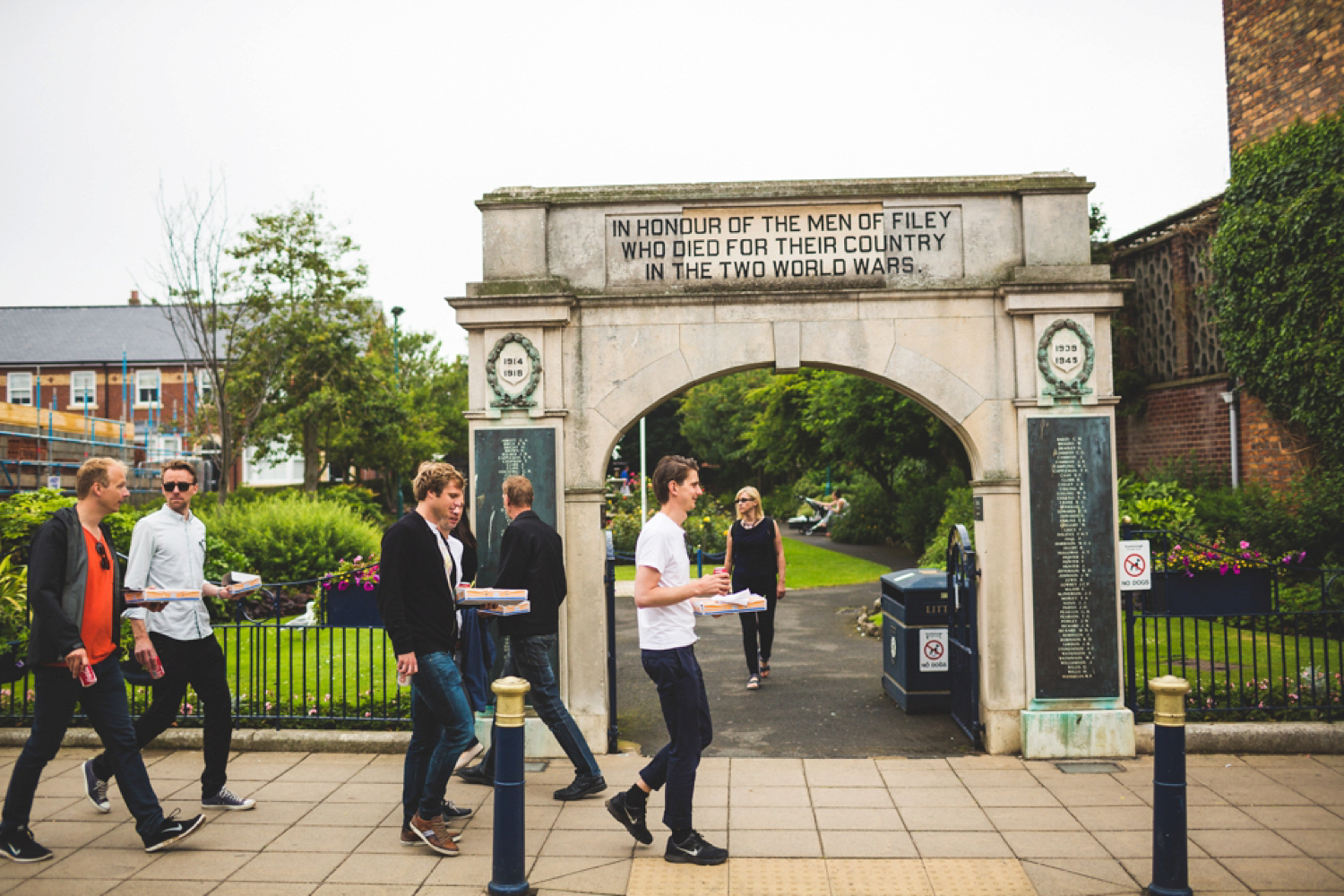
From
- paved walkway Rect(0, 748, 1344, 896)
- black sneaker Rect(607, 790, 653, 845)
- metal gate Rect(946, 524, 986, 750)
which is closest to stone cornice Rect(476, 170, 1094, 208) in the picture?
metal gate Rect(946, 524, 986, 750)

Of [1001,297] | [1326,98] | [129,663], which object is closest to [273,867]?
[129,663]

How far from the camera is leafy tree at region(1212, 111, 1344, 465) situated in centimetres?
1219

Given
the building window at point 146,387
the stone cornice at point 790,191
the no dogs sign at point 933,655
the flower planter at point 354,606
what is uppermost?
the building window at point 146,387

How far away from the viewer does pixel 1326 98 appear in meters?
12.6

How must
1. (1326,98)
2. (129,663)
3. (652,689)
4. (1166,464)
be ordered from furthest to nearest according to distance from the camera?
(1166,464)
(1326,98)
(652,689)
(129,663)

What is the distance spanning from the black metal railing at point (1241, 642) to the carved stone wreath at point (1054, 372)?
126 centimetres

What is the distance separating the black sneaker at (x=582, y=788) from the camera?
5676mm

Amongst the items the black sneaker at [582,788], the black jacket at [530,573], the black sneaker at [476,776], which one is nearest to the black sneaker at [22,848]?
the black sneaker at [476,776]

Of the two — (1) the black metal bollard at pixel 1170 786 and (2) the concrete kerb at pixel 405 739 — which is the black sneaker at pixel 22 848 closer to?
(2) the concrete kerb at pixel 405 739

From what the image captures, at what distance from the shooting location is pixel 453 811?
5.32 metres

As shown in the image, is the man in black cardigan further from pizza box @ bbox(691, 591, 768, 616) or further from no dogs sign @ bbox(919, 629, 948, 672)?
no dogs sign @ bbox(919, 629, 948, 672)

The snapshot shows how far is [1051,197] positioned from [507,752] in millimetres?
5402

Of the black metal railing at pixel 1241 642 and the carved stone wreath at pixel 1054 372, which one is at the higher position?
the carved stone wreath at pixel 1054 372

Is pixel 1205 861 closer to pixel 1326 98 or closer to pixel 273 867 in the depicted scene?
pixel 273 867
